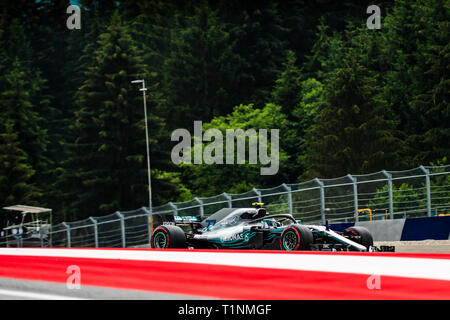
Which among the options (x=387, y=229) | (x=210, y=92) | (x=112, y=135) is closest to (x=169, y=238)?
(x=387, y=229)

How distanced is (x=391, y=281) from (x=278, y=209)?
1461 centimetres

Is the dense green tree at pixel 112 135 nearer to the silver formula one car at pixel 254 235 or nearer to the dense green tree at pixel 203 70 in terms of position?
the dense green tree at pixel 203 70

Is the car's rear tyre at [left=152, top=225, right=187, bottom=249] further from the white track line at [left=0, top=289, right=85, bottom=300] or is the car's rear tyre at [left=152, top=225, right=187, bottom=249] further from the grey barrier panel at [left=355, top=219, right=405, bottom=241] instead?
the grey barrier panel at [left=355, top=219, right=405, bottom=241]

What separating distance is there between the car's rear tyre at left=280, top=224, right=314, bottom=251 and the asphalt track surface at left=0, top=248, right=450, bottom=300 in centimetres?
305

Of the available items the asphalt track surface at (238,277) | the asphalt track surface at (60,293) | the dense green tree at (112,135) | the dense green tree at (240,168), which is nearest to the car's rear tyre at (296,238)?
the asphalt track surface at (238,277)

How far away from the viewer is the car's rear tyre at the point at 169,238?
14.6 meters

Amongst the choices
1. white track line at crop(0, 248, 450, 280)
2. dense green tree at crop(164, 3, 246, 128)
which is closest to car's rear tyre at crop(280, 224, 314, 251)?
white track line at crop(0, 248, 450, 280)

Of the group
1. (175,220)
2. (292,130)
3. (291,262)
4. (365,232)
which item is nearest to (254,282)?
(291,262)

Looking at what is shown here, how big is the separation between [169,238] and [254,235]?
1560 mm

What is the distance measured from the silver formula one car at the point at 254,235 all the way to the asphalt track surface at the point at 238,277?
3276 millimetres

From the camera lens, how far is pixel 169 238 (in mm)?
14602
